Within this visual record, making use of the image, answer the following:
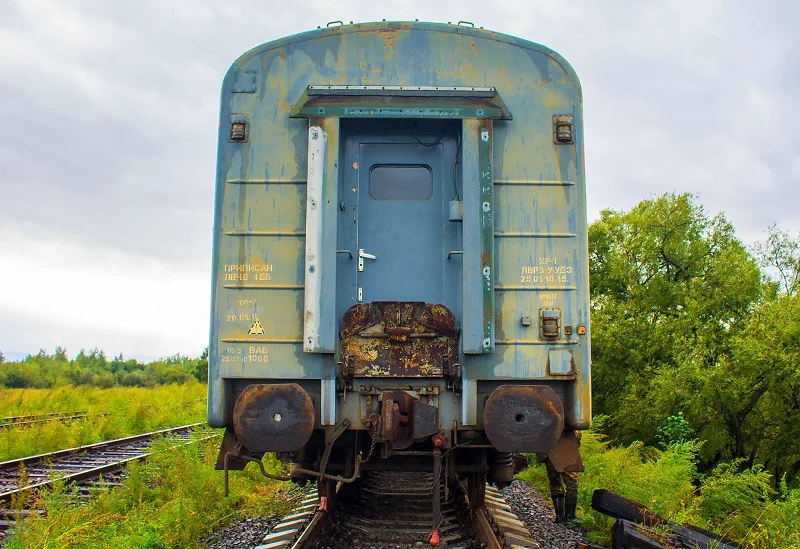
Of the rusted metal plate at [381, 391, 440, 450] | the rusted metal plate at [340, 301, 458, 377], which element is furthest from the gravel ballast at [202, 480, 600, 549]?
the rusted metal plate at [340, 301, 458, 377]

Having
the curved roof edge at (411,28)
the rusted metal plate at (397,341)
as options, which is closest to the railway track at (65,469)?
the rusted metal plate at (397,341)

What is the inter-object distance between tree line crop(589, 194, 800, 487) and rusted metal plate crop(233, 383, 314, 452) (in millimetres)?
5536

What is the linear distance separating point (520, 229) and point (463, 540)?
2479mm

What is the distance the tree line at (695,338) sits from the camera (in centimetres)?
1077

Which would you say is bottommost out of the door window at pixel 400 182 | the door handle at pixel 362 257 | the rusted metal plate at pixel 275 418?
the rusted metal plate at pixel 275 418

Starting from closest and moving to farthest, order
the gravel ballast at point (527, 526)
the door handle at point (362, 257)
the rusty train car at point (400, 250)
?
1. the rusty train car at point (400, 250)
2. the door handle at point (362, 257)
3. the gravel ballast at point (527, 526)

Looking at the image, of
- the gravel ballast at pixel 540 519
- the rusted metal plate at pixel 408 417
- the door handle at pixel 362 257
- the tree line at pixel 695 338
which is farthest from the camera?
the tree line at pixel 695 338

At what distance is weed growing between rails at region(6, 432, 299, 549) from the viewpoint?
5230 millimetres

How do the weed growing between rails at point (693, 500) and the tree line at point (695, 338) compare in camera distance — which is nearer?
the weed growing between rails at point (693, 500)

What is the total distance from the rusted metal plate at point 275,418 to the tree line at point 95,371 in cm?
2531

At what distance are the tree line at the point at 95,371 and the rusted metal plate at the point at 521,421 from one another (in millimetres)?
25874

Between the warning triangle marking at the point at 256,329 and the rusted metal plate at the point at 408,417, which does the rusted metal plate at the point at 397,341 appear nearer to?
the rusted metal plate at the point at 408,417

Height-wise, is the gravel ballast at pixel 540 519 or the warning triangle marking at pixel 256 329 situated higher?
the warning triangle marking at pixel 256 329

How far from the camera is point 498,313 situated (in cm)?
500
